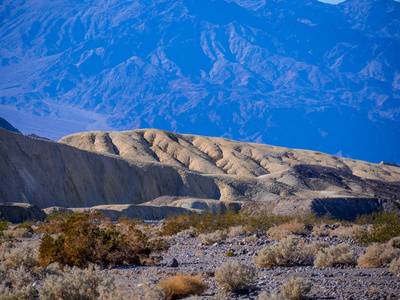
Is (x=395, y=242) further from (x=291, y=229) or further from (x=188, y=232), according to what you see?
(x=188, y=232)

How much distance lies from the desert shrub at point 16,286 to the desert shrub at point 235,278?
398cm

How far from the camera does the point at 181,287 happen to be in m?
10.5

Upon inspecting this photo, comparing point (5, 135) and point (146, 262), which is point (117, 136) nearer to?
point (5, 135)

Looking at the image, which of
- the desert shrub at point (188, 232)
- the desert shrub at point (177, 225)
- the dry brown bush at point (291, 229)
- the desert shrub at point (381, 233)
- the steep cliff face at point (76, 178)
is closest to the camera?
the desert shrub at point (381, 233)

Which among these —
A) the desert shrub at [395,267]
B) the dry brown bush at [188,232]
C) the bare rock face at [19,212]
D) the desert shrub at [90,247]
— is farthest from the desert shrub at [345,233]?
the bare rock face at [19,212]

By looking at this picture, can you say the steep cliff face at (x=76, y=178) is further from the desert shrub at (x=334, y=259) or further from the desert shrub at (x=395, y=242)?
the desert shrub at (x=334, y=259)

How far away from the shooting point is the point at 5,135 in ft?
186

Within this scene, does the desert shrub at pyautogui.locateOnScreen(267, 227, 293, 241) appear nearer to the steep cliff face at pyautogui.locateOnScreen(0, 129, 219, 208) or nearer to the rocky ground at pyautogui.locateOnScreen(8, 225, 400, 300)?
the rocky ground at pyautogui.locateOnScreen(8, 225, 400, 300)

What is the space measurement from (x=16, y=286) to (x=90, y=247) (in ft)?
13.8

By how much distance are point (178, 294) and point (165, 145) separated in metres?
93.9

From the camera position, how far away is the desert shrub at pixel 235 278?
428 inches

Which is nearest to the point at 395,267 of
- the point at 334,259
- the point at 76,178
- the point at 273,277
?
the point at 334,259

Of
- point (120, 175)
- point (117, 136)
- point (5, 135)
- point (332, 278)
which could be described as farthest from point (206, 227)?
point (117, 136)

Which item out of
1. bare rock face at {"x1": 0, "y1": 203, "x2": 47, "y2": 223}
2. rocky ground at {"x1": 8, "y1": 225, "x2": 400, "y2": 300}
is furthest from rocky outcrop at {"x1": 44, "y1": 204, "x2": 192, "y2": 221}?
rocky ground at {"x1": 8, "y1": 225, "x2": 400, "y2": 300}
